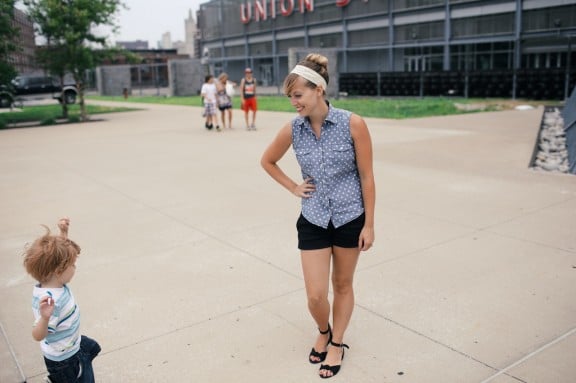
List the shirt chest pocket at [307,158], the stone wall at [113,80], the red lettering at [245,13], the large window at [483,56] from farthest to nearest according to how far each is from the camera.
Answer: the red lettering at [245,13] → the stone wall at [113,80] → the large window at [483,56] → the shirt chest pocket at [307,158]

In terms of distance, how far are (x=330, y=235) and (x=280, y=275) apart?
171 centimetres

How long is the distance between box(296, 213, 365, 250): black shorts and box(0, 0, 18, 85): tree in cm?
1898

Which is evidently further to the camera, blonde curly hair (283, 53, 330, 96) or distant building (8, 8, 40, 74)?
distant building (8, 8, 40, 74)

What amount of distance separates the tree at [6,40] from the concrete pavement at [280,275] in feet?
35.8

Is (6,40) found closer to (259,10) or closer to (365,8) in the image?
(365,8)

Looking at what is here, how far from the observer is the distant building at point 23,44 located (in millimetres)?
20156

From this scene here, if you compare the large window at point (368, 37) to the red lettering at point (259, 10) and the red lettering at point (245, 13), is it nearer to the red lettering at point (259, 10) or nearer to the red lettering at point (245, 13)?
the red lettering at point (259, 10)

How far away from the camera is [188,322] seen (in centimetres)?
391

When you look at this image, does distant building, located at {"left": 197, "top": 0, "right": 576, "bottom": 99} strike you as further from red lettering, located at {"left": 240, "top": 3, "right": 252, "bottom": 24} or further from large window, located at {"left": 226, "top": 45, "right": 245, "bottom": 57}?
large window, located at {"left": 226, "top": 45, "right": 245, "bottom": 57}

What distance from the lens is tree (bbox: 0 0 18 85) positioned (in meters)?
18.8

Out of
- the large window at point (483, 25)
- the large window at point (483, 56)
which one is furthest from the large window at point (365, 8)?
the large window at point (483, 56)

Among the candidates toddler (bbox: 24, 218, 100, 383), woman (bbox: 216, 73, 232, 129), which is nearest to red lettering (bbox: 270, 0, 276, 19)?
woman (bbox: 216, 73, 232, 129)

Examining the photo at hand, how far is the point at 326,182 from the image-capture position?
308 cm

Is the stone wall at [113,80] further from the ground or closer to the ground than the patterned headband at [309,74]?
further from the ground
